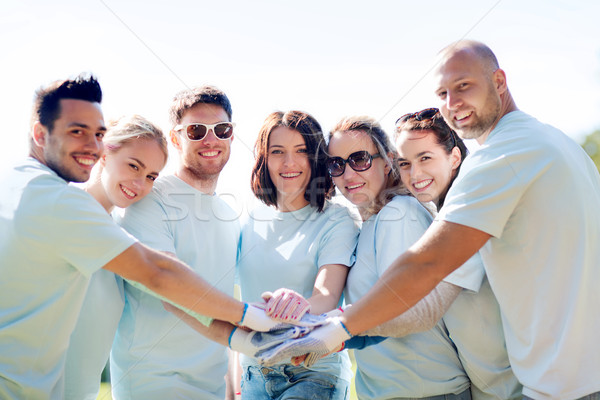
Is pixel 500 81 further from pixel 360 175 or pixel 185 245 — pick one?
pixel 185 245

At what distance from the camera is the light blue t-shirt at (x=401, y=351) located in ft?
12.7

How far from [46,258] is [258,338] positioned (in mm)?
1724

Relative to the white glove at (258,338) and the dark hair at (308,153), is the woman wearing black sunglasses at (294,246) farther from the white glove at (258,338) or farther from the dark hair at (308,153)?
the white glove at (258,338)

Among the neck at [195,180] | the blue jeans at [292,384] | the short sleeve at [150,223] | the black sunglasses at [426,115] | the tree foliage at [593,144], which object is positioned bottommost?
the tree foliage at [593,144]

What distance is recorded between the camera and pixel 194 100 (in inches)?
193

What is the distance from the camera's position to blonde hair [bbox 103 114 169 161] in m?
4.46

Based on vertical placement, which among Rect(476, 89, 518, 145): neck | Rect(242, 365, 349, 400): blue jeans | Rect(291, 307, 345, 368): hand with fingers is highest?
Rect(476, 89, 518, 145): neck

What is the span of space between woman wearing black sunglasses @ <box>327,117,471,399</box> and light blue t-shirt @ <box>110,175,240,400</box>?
1.22 m

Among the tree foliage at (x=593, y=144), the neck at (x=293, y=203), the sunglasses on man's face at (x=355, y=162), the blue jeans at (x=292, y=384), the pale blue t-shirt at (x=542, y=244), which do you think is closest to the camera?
the pale blue t-shirt at (x=542, y=244)

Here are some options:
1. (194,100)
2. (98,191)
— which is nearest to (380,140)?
(194,100)

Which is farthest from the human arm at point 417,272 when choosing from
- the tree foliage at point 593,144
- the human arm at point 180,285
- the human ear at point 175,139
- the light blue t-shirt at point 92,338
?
the tree foliage at point 593,144

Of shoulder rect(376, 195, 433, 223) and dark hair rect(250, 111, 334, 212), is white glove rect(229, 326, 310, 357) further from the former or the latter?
dark hair rect(250, 111, 334, 212)

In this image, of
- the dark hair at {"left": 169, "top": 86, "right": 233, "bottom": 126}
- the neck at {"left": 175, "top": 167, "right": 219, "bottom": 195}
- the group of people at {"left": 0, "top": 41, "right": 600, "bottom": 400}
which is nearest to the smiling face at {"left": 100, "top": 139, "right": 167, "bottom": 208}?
the group of people at {"left": 0, "top": 41, "right": 600, "bottom": 400}

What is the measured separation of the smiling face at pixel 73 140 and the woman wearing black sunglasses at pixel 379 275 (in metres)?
2.12
